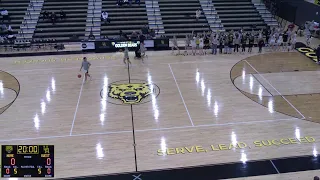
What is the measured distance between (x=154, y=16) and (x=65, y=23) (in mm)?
7143

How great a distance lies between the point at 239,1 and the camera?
30922 mm

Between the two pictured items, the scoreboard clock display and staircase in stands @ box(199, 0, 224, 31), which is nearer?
the scoreboard clock display

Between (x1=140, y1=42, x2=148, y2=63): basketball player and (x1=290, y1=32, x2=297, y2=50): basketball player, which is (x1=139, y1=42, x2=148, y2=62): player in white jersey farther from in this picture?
(x1=290, y1=32, x2=297, y2=50): basketball player

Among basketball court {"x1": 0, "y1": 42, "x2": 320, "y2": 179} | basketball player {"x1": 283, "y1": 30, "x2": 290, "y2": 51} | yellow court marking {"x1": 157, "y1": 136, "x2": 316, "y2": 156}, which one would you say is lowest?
yellow court marking {"x1": 157, "y1": 136, "x2": 316, "y2": 156}

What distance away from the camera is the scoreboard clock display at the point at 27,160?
754 centimetres

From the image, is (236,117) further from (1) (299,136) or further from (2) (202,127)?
(1) (299,136)

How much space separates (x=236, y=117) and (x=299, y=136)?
252 centimetres

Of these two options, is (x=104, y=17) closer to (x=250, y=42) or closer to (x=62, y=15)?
(x=62, y=15)

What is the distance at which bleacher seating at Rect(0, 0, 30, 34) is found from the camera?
27141 millimetres

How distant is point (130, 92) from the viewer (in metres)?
16.6

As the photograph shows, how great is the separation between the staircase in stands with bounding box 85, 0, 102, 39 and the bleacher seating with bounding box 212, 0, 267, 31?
9976 mm

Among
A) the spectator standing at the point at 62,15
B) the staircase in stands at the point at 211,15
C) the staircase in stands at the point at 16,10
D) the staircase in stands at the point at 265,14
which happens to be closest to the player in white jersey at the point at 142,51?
the staircase in stands at the point at 211,15

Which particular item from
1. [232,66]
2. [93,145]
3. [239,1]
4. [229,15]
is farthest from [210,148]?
[239,1]

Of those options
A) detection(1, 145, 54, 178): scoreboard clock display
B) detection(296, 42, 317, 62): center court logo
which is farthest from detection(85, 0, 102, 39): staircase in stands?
detection(1, 145, 54, 178): scoreboard clock display
